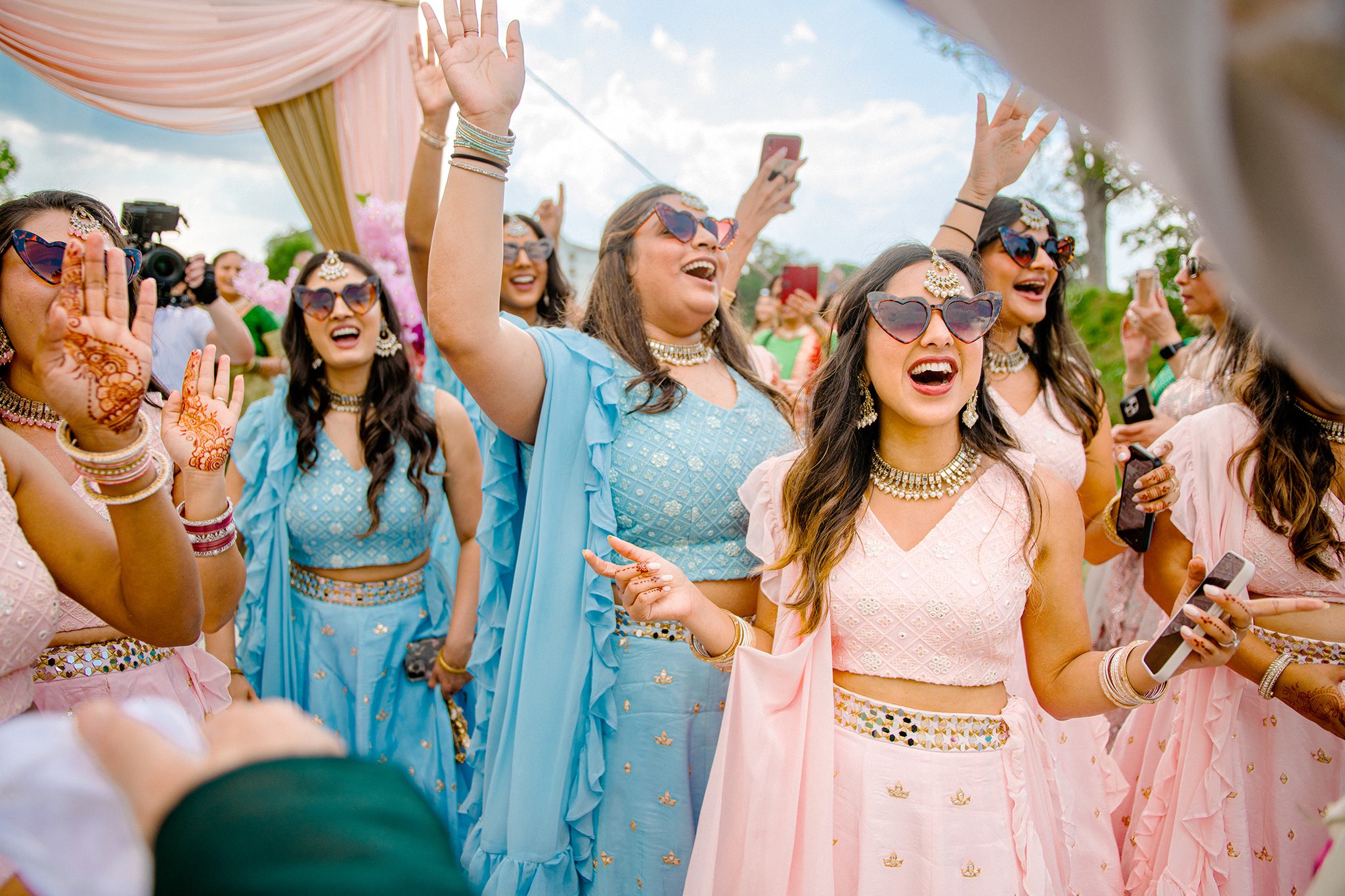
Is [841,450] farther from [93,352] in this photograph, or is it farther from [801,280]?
[801,280]

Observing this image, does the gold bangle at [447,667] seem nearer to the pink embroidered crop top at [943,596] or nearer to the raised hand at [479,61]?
the pink embroidered crop top at [943,596]

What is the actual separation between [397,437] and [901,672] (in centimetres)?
200

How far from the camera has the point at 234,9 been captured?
5.73 m

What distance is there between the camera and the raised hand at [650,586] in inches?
67.9

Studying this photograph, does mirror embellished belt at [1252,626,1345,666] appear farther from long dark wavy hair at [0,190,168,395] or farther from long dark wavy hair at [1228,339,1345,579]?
long dark wavy hair at [0,190,168,395]

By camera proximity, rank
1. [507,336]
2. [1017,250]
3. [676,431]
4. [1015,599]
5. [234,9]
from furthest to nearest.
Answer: [234,9]
[1017,250]
[676,431]
[507,336]
[1015,599]

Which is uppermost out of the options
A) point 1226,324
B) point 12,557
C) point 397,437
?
point 1226,324

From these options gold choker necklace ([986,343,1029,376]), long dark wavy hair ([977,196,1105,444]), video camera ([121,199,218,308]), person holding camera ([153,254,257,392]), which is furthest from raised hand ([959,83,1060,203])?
person holding camera ([153,254,257,392])

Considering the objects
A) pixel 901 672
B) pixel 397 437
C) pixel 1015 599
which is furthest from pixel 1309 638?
pixel 397 437

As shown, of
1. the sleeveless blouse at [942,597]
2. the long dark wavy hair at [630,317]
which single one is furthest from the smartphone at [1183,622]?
the long dark wavy hair at [630,317]

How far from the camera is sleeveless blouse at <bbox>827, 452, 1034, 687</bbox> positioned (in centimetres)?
172

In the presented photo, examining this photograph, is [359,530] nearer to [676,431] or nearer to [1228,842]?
[676,431]

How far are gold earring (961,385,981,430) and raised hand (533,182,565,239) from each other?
3330 millimetres

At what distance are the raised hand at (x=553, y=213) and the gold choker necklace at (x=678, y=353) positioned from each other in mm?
2561
